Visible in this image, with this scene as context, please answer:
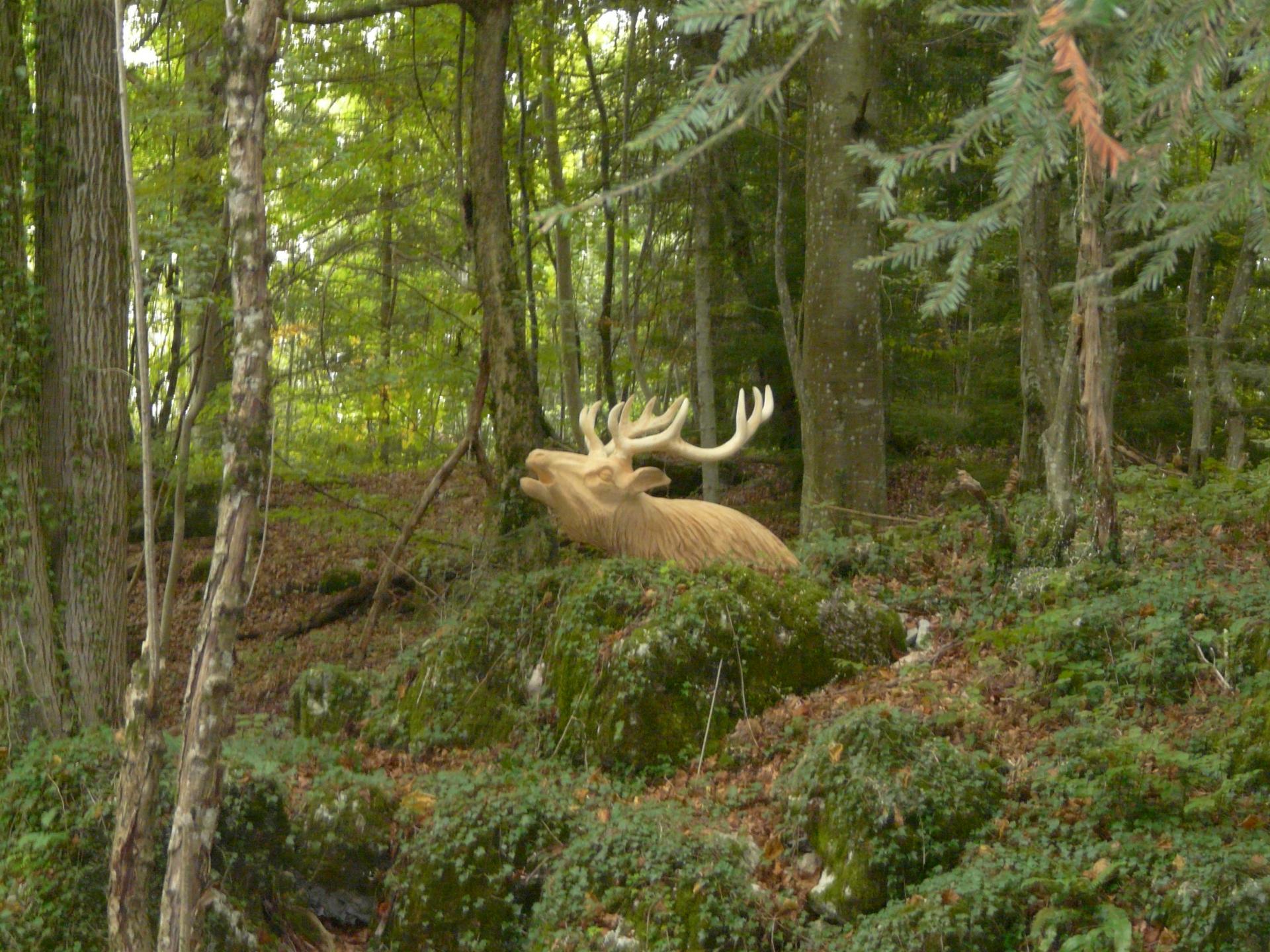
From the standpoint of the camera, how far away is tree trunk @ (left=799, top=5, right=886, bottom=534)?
1009cm

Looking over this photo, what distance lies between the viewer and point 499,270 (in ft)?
32.2

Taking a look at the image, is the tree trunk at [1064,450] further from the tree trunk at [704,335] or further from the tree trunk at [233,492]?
the tree trunk at [233,492]

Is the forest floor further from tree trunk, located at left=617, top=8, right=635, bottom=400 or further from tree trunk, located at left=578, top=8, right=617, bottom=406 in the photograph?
tree trunk, located at left=617, top=8, right=635, bottom=400

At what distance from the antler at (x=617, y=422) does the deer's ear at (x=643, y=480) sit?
1.14ft

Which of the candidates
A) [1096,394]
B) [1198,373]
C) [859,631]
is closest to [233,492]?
[859,631]

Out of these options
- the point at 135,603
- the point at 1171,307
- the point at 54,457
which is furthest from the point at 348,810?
the point at 1171,307

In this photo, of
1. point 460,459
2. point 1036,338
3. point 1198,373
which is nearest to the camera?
point 460,459

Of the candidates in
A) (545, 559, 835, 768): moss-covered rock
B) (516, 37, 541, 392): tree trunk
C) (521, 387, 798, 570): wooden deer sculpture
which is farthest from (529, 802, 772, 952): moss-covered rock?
(516, 37, 541, 392): tree trunk

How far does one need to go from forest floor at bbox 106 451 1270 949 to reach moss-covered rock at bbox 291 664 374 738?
0.24 metres

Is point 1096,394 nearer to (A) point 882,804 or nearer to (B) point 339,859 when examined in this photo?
(A) point 882,804

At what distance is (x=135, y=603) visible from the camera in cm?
1317

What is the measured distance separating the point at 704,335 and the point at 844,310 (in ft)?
8.06

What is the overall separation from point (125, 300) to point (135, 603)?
20.1ft

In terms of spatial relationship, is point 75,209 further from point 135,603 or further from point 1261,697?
point 1261,697
